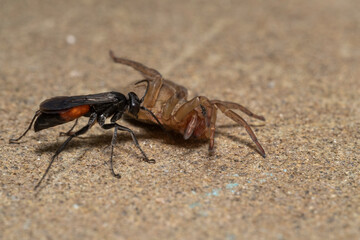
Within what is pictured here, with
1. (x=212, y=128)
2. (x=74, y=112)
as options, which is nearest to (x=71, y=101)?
(x=74, y=112)

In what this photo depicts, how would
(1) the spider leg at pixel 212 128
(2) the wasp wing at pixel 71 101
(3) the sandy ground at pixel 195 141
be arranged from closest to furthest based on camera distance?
(3) the sandy ground at pixel 195 141, (2) the wasp wing at pixel 71 101, (1) the spider leg at pixel 212 128

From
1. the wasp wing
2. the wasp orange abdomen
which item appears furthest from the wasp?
the wasp orange abdomen

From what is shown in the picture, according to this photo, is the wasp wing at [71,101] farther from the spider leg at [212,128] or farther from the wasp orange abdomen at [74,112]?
the spider leg at [212,128]

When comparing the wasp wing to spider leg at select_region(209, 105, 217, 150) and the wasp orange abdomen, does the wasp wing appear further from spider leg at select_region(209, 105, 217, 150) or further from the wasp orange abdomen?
spider leg at select_region(209, 105, 217, 150)

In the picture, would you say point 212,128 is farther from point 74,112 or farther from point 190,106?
point 74,112

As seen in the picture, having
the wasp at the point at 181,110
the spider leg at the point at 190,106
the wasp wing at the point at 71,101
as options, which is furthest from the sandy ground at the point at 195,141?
the wasp wing at the point at 71,101
